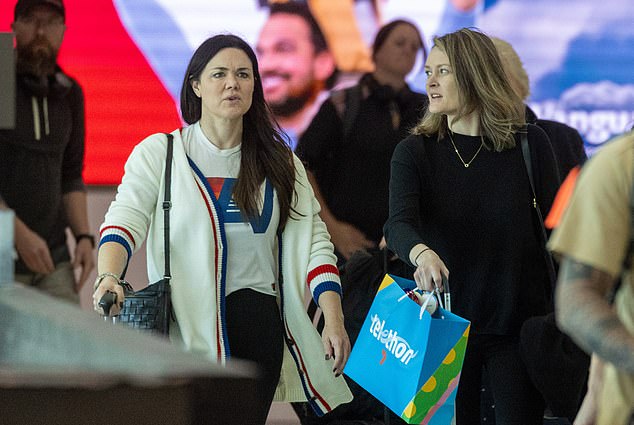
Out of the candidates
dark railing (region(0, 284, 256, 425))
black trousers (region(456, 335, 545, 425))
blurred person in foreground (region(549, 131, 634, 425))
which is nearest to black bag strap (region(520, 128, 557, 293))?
black trousers (region(456, 335, 545, 425))

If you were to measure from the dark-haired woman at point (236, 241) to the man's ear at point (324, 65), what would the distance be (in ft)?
8.53

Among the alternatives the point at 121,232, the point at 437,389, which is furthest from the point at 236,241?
the point at 437,389

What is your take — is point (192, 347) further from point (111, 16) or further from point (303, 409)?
point (111, 16)

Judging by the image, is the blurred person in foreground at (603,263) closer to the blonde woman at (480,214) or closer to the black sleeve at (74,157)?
the blonde woman at (480,214)

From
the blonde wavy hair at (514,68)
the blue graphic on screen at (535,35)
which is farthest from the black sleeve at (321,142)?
the blonde wavy hair at (514,68)

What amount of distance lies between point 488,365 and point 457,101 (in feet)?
2.78

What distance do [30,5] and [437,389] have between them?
11.3 feet

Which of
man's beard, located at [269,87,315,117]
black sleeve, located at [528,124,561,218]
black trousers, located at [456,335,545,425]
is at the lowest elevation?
black trousers, located at [456,335,545,425]

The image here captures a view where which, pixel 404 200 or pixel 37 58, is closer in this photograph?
pixel 404 200

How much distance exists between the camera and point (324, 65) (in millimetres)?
6883

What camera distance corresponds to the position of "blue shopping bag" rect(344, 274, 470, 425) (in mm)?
3875

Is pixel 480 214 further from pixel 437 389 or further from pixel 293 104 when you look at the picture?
pixel 293 104

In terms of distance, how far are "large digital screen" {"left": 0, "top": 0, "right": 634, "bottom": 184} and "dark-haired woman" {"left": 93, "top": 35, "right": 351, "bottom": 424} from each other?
2.63 meters

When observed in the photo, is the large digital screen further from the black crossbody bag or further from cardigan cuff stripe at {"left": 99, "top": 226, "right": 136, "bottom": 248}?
cardigan cuff stripe at {"left": 99, "top": 226, "right": 136, "bottom": 248}
